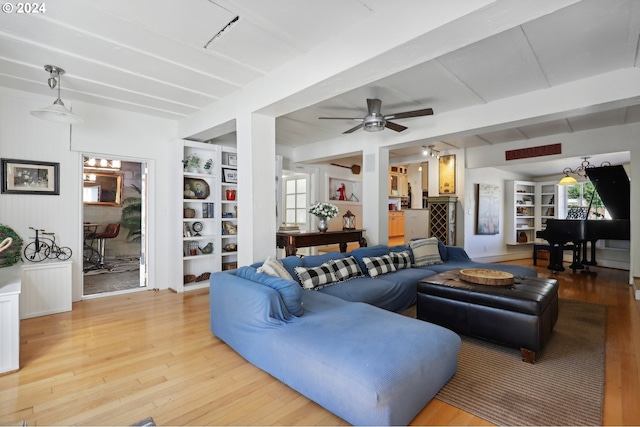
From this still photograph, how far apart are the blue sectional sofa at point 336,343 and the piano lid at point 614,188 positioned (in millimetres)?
5713

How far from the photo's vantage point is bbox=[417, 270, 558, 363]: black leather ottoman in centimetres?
234

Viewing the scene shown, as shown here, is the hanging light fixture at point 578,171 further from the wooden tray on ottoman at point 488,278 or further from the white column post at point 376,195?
the wooden tray on ottoman at point 488,278

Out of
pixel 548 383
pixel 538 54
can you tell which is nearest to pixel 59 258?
pixel 548 383

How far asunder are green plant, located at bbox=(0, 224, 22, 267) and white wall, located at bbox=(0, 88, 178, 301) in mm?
165

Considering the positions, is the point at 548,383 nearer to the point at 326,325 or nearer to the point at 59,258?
the point at 326,325

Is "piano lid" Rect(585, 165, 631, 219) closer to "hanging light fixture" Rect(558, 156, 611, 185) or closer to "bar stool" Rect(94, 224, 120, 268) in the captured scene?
"hanging light fixture" Rect(558, 156, 611, 185)

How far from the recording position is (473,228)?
685 cm

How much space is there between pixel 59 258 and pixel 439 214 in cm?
643

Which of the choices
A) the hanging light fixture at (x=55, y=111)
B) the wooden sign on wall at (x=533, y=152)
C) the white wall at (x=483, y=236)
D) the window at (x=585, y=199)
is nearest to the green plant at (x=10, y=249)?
the hanging light fixture at (x=55, y=111)

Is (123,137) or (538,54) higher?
(538,54)

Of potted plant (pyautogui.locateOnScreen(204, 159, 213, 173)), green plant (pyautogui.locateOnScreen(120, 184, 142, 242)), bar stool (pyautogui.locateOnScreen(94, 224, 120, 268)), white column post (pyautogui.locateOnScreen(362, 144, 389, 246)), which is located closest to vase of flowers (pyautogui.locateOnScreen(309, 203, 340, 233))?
white column post (pyautogui.locateOnScreen(362, 144, 389, 246))

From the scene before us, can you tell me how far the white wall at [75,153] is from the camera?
11.7 ft

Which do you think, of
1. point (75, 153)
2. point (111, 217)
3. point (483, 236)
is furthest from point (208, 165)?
point (483, 236)

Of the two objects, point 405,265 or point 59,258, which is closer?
point 59,258
